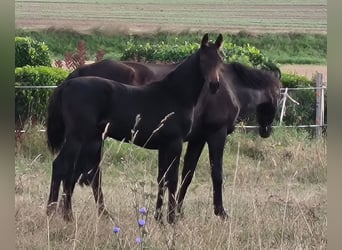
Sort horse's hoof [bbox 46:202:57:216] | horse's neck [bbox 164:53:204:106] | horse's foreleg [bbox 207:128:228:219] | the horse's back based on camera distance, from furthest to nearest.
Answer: the horse's back < horse's foreleg [bbox 207:128:228:219] < horse's neck [bbox 164:53:204:106] < horse's hoof [bbox 46:202:57:216]

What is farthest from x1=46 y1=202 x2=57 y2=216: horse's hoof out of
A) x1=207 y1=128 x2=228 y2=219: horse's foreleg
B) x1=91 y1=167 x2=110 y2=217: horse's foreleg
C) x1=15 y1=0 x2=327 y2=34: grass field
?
x1=15 y1=0 x2=327 y2=34: grass field

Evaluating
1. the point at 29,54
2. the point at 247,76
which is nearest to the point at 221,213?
the point at 247,76

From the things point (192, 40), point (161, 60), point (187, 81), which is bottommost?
point (192, 40)

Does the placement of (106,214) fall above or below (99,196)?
below

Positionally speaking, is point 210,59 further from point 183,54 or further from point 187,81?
point 183,54

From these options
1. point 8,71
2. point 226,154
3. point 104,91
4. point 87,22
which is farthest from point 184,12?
point 8,71

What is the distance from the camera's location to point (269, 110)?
6602 mm

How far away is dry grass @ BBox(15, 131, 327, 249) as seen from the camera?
337cm

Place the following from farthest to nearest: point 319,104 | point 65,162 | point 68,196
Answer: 1. point 319,104
2. point 65,162
3. point 68,196

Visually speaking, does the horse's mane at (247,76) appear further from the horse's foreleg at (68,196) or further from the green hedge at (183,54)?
the green hedge at (183,54)

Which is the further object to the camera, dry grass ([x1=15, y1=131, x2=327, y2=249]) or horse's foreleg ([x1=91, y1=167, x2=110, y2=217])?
horse's foreleg ([x1=91, y1=167, x2=110, y2=217])

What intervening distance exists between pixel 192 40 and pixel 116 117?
12594 millimetres

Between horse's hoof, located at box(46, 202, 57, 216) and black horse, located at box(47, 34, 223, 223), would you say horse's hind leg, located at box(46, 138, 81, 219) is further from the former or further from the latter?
horse's hoof, located at box(46, 202, 57, 216)

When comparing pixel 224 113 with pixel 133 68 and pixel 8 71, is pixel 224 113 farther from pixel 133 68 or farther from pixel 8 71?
pixel 8 71
